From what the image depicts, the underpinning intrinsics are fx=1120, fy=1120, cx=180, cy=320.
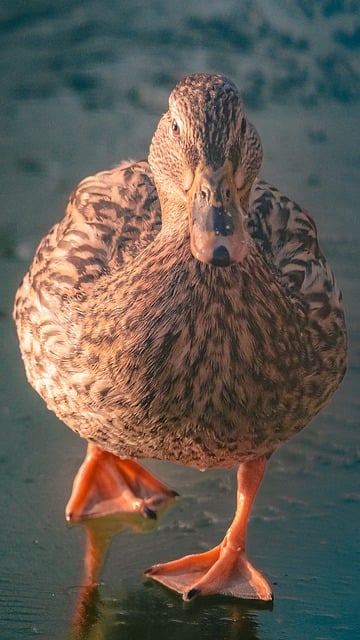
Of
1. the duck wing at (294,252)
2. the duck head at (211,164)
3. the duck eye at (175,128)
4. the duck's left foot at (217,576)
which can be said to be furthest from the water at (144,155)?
the duck eye at (175,128)

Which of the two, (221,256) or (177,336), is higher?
A: (221,256)

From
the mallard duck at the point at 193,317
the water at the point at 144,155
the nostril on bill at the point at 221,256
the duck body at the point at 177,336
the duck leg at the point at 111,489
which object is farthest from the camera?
the duck leg at the point at 111,489

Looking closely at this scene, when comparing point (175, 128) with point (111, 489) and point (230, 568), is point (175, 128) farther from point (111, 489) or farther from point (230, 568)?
point (111, 489)

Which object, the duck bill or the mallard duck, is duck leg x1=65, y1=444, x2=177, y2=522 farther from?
the duck bill

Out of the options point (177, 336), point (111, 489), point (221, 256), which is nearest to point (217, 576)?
point (111, 489)

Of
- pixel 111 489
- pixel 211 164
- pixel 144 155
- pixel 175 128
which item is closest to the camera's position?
pixel 211 164

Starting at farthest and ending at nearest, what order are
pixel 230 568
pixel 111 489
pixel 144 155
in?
pixel 144 155, pixel 111 489, pixel 230 568

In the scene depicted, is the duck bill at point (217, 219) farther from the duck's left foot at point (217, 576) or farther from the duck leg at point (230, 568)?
the duck's left foot at point (217, 576)
